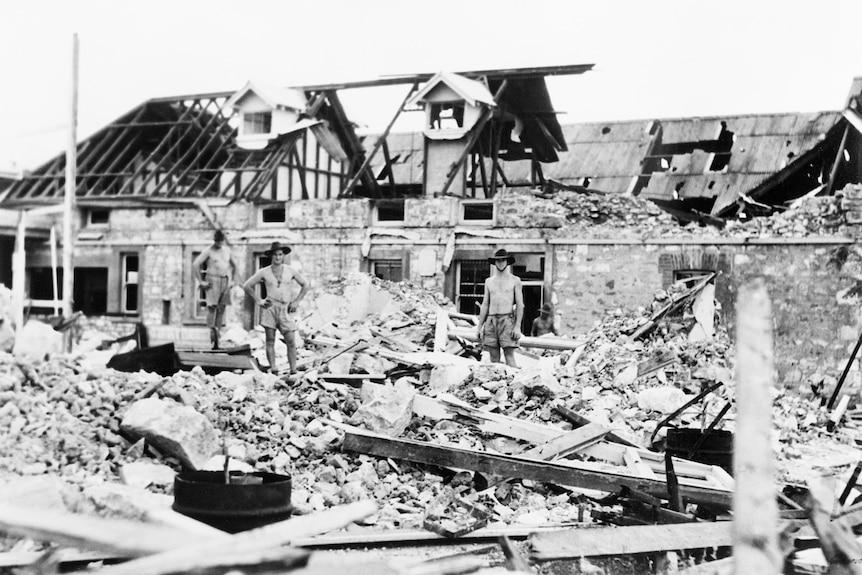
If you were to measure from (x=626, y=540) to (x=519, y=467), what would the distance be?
79.9 inches

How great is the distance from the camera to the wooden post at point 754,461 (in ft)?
9.48

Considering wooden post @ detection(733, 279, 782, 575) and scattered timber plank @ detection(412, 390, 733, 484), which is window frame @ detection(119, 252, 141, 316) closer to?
scattered timber plank @ detection(412, 390, 733, 484)

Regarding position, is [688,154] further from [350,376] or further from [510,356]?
[350,376]

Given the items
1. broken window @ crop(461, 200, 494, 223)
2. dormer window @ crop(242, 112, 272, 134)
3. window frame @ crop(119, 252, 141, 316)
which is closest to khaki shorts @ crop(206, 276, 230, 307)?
broken window @ crop(461, 200, 494, 223)

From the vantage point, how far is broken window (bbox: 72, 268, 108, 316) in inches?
939

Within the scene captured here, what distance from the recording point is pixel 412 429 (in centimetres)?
884

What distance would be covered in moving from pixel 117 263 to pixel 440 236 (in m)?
8.85

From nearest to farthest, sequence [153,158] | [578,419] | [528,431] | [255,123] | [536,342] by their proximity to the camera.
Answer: [528,431] → [578,419] → [536,342] → [255,123] → [153,158]

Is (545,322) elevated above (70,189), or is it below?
below

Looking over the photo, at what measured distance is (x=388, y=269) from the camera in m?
20.4

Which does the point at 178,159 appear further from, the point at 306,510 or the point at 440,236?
the point at 306,510

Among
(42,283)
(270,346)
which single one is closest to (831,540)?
(270,346)

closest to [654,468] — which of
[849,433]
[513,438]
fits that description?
[513,438]

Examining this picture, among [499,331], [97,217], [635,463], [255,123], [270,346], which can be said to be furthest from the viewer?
[97,217]
